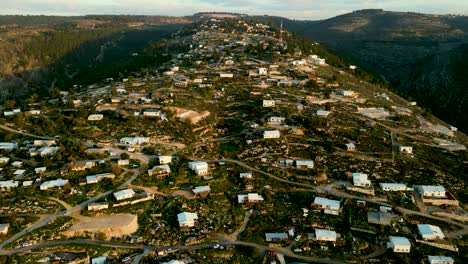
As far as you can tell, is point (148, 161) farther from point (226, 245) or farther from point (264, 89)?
point (264, 89)

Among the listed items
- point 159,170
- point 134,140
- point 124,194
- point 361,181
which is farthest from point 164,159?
point 361,181

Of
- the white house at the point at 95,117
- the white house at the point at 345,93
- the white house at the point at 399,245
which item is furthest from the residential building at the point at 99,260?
the white house at the point at 345,93

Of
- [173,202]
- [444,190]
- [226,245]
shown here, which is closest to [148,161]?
[173,202]

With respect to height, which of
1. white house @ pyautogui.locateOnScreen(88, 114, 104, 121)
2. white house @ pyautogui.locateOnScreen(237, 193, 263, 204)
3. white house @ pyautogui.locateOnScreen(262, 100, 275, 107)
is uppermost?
white house @ pyautogui.locateOnScreen(262, 100, 275, 107)

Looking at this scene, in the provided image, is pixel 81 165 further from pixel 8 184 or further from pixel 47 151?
pixel 8 184

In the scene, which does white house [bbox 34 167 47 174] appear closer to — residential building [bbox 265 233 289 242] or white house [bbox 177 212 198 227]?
white house [bbox 177 212 198 227]

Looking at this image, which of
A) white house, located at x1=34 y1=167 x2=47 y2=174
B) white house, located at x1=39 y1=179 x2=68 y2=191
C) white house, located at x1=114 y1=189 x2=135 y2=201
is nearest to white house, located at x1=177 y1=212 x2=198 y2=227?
white house, located at x1=114 y1=189 x2=135 y2=201

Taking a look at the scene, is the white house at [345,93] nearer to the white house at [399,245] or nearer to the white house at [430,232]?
the white house at [430,232]
